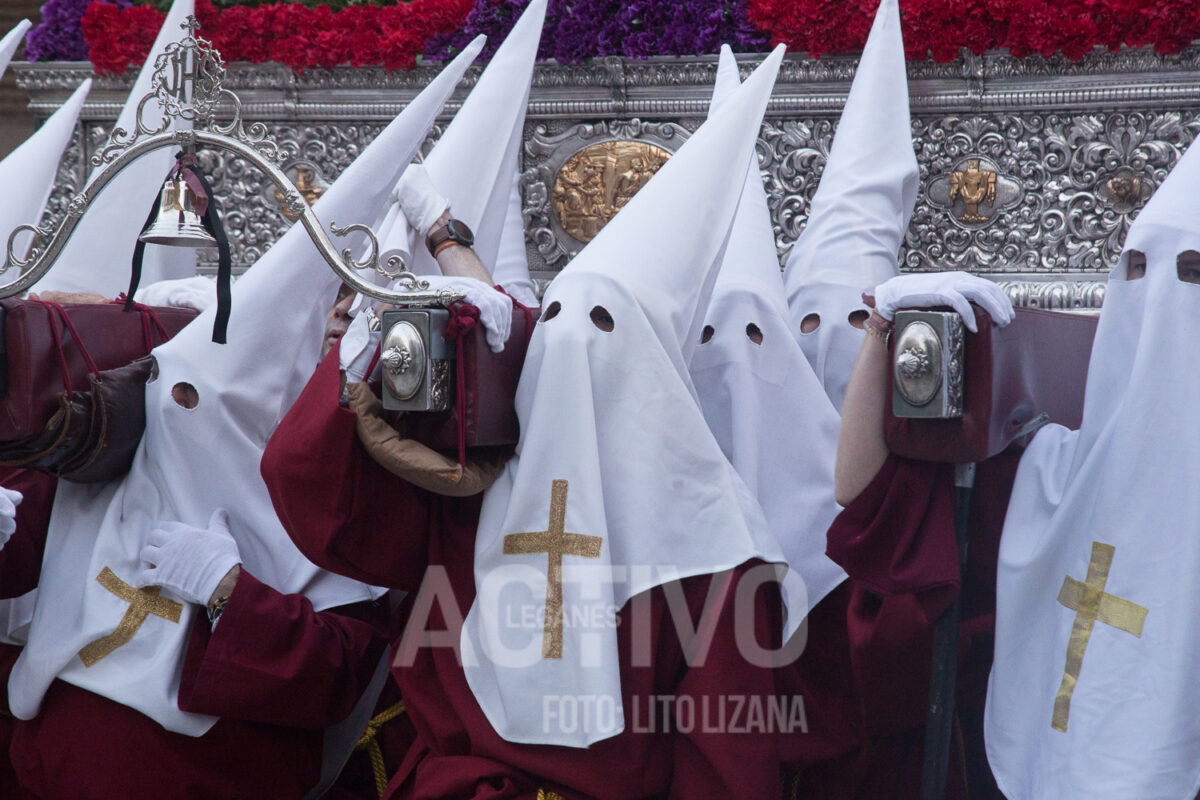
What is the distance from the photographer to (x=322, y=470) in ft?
8.94

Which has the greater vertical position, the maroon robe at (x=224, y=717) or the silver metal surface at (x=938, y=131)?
the silver metal surface at (x=938, y=131)

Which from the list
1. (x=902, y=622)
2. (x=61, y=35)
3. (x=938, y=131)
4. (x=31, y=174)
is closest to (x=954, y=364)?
(x=902, y=622)

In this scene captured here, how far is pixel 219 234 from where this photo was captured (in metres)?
2.80

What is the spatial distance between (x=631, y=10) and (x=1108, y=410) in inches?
101

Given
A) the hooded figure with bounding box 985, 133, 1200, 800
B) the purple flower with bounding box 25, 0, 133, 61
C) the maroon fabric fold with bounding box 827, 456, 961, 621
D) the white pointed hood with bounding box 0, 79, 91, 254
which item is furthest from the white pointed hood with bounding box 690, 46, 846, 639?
the purple flower with bounding box 25, 0, 133, 61

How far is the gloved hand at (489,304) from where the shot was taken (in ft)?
9.07

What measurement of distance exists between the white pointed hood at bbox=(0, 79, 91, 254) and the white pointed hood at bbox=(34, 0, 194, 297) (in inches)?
9.6

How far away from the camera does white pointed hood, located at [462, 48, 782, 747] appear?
9.23 feet

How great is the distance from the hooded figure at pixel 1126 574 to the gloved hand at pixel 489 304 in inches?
52.9

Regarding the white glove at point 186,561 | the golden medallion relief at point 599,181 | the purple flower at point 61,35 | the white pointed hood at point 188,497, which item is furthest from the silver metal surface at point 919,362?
the purple flower at point 61,35

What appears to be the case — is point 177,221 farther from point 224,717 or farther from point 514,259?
point 514,259

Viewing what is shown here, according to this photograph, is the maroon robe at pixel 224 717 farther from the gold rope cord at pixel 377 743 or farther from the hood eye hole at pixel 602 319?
the hood eye hole at pixel 602 319

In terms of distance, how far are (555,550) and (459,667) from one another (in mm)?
395

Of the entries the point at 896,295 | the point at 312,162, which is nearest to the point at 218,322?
the point at 896,295
